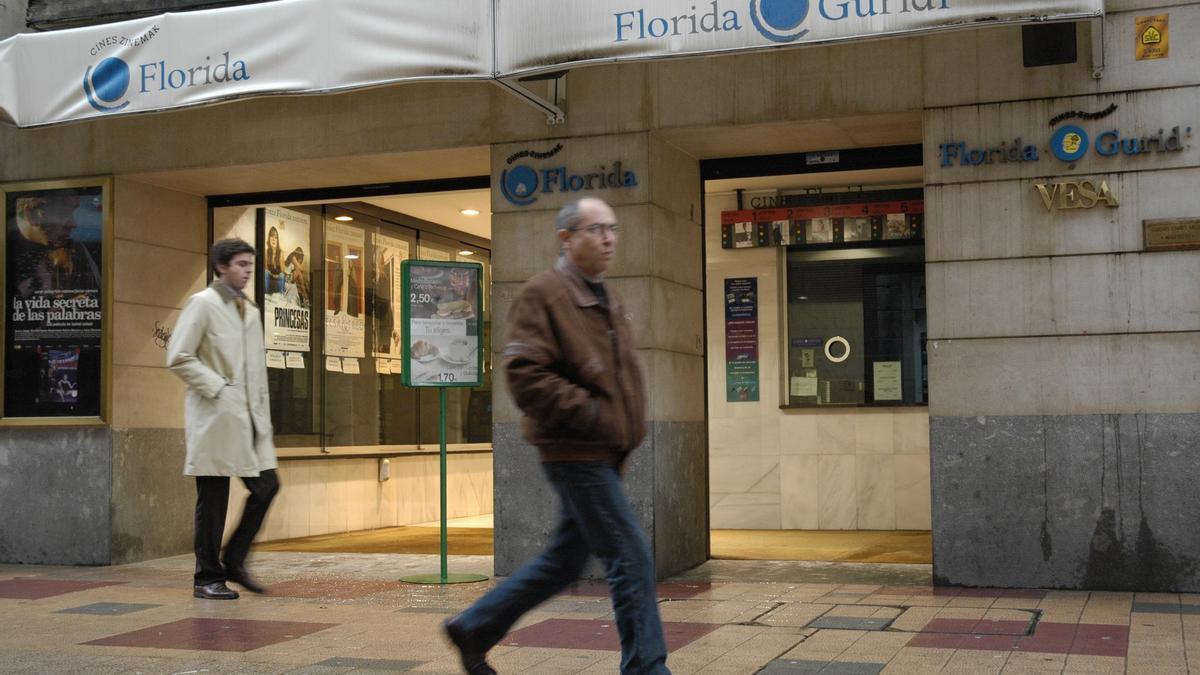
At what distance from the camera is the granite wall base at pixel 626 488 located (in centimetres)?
942

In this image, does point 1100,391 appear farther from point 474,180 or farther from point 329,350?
point 329,350

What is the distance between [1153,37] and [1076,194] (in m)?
1.04

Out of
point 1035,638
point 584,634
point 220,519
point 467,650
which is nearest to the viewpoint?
point 467,650

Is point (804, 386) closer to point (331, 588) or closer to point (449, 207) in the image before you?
point (449, 207)

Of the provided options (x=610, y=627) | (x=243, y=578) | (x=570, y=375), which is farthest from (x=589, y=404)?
(x=243, y=578)

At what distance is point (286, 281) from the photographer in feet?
43.5

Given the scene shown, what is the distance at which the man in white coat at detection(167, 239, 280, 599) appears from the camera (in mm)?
8102

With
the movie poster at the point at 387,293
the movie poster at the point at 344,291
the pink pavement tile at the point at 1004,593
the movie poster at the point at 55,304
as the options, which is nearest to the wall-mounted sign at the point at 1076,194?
the pink pavement tile at the point at 1004,593

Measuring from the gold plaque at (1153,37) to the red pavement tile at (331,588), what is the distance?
569 centimetres

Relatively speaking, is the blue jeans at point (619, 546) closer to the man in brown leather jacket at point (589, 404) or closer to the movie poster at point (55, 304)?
the man in brown leather jacket at point (589, 404)

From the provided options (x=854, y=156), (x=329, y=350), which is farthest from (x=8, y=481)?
(x=854, y=156)

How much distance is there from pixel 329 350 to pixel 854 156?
5.96 meters

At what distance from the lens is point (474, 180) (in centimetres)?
1127

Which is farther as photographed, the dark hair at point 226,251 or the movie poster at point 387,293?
the movie poster at point 387,293
